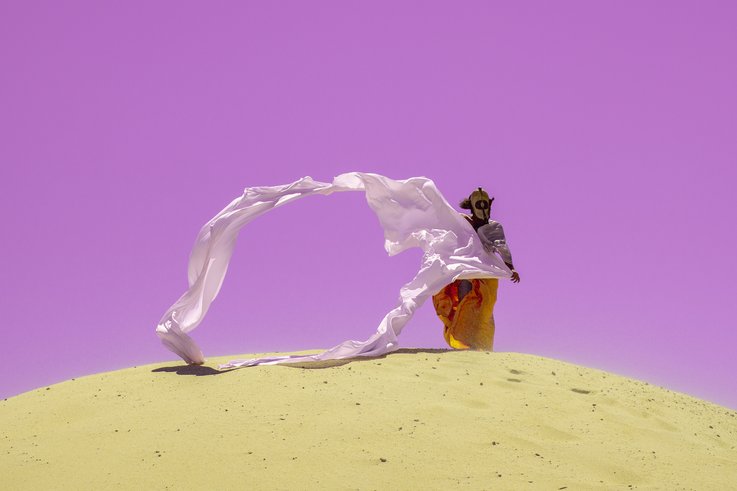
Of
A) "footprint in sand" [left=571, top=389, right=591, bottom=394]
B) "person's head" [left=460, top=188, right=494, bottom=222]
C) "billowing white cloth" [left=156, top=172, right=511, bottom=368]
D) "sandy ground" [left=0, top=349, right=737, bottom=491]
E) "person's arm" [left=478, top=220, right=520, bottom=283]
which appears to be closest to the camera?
"sandy ground" [left=0, top=349, right=737, bottom=491]

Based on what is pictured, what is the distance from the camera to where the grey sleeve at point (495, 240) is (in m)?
9.70

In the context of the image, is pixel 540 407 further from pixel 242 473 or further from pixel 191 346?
pixel 191 346

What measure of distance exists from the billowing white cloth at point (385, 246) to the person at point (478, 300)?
151 mm

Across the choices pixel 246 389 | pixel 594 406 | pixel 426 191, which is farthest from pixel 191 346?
pixel 594 406

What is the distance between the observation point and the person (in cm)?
971

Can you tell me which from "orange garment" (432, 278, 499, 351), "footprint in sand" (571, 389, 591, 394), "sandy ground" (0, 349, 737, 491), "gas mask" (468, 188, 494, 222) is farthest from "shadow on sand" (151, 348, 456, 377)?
"gas mask" (468, 188, 494, 222)

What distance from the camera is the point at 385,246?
9.84 meters

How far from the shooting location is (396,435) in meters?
6.00

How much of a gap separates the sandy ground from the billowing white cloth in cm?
39

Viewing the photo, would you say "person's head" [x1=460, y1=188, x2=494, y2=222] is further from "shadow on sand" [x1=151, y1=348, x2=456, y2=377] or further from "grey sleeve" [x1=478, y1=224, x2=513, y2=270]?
"shadow on sand" [x1=151, y1=348, x2=456, y2=377]

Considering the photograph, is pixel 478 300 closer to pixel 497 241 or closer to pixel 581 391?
pixel 497 241

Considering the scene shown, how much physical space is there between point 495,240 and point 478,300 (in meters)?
0.76

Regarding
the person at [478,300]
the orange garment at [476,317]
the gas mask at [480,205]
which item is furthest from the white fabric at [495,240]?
the orange garment at [476,317]

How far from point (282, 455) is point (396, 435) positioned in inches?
34.3
